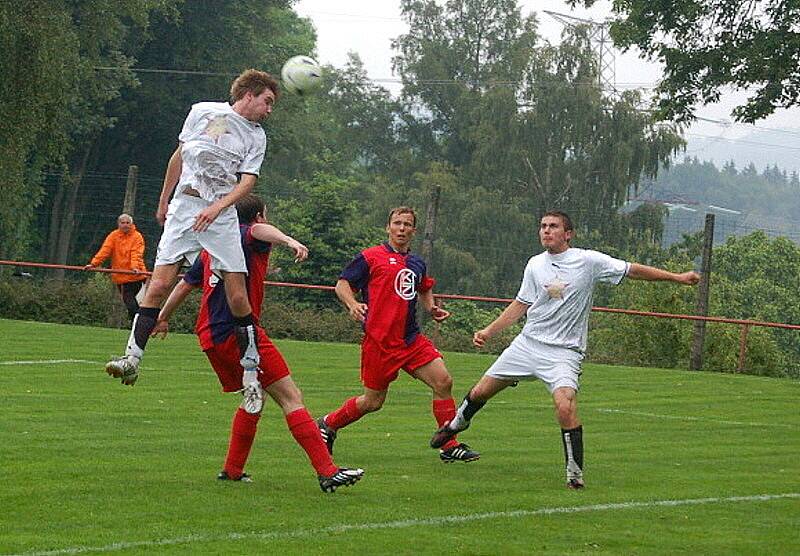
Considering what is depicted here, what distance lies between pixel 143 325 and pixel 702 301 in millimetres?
20385

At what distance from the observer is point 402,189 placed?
257 ft

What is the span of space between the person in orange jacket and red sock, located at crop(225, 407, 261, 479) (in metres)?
16.3

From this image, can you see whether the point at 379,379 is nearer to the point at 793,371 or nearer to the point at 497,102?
the point at 793,371

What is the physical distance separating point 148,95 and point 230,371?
162ft

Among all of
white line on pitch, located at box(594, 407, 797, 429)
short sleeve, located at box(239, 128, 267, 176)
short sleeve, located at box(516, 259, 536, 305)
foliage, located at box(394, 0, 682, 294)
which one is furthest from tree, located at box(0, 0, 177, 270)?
short sleeve, located at box(239, 128, 267, 176)

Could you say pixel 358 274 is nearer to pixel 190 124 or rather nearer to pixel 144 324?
pixel 144 324

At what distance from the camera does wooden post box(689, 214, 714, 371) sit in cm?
2829

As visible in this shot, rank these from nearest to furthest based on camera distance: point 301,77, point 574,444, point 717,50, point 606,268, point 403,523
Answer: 1. point 403,523
2. point 574,444
3. point 606,268
4. point 301,77
5. point 717,50

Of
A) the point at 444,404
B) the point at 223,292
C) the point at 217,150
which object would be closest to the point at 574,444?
the point at 444,404

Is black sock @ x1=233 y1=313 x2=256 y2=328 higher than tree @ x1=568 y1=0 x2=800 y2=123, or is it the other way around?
tree @ x1=568 y1=0 x2=800 y2=123

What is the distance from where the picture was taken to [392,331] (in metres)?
11.4

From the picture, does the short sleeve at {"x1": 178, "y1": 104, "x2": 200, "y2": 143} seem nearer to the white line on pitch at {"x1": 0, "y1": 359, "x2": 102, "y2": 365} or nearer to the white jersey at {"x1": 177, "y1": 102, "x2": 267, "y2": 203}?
the white jersey at {"x1": 177, "y1": 102, "x2": 267, "y2": 203}

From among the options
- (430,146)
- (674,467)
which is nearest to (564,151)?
(430,146)

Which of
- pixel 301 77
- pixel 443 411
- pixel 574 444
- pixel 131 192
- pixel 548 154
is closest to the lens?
pixel 574 444
